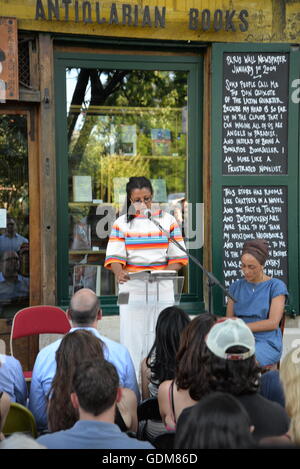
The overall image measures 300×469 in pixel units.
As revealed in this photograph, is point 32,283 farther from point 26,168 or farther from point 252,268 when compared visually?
point 252,268

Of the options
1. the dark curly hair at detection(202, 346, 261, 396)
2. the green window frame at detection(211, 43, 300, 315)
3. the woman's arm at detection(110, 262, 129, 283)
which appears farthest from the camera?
the green window frame at detection(211, 43, 300, 315)

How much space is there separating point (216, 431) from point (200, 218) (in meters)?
4.04

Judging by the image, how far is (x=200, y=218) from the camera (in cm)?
568

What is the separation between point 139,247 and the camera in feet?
15.5

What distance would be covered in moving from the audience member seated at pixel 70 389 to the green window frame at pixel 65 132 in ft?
8.46

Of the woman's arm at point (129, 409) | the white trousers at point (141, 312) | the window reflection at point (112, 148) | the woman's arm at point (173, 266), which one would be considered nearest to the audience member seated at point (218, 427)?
the woman's arm at point (129, 409)

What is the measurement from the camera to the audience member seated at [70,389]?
2627 millimetres

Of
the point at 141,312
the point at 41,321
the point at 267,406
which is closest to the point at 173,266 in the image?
the point at 141,312

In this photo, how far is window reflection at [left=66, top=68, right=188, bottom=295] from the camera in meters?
5.63

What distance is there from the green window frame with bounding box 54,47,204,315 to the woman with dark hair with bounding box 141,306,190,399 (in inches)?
90.7

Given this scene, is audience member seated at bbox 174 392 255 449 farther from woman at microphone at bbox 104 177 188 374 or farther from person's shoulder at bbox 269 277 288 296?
woman at microphone at bbox 104 177 188 374

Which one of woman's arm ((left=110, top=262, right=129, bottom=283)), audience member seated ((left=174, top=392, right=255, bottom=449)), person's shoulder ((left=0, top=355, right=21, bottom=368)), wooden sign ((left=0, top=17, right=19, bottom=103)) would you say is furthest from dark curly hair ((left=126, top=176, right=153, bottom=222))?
audience member seated ((left=174, top=392, right=255, bottom=449))

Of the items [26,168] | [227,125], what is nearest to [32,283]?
[26,168]
